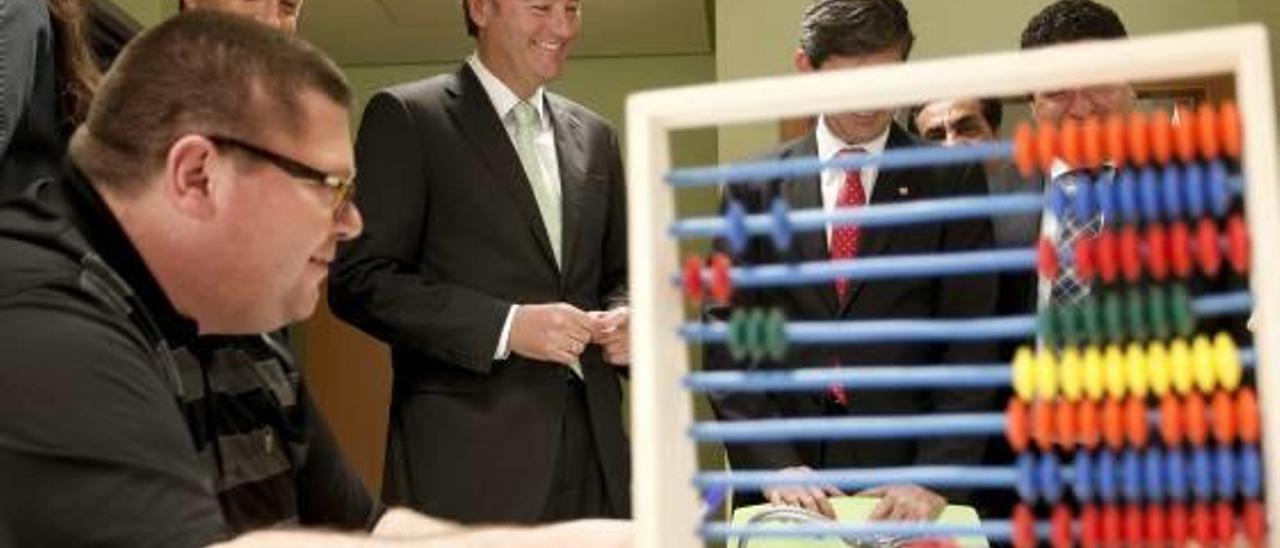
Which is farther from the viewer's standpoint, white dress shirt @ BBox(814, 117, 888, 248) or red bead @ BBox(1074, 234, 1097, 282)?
white dress shirt @ BBox(814, 117, 888, 248)

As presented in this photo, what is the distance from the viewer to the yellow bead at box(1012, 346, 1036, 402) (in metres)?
0.89

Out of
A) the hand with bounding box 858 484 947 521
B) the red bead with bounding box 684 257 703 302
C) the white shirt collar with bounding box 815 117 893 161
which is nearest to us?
the red bead with bounding box 684 257 703 302

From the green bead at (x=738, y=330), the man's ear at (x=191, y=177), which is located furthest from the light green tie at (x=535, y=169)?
the green bead at (x=738, y=330)

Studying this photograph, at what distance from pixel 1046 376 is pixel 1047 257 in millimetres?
70

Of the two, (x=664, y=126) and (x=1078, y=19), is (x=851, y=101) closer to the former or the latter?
(x=664, y=126)

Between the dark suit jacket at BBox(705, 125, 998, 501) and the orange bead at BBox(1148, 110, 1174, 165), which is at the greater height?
the orange bead at BBox(1148, 110, 1174, 165)

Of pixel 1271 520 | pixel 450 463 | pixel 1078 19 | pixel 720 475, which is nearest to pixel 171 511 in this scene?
pixel 720 475

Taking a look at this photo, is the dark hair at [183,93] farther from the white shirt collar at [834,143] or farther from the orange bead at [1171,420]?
the white shirt collar at [834,143]

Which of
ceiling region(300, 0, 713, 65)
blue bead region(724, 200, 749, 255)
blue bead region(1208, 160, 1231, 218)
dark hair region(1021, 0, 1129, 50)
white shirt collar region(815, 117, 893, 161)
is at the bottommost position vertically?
blue bead region(724, 200, 749, 255)

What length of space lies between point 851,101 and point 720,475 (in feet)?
0.80

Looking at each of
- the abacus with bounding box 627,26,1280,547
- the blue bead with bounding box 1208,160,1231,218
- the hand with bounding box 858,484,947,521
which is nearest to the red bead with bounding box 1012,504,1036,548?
the abacus with bounding box 627,26,1280,547

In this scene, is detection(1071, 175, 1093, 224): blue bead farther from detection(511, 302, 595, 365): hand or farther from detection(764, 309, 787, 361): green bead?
detection(511, 302, 595, 365): hand

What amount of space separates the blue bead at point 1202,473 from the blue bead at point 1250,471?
0.06 ft

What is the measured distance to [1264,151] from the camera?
81cm
